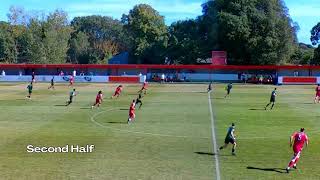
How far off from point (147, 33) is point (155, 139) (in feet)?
284

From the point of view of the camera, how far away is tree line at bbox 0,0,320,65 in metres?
91.1

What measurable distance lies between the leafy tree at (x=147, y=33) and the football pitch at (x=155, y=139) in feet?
191

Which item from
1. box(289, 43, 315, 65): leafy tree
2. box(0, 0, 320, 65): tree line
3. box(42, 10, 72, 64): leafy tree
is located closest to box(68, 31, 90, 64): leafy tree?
box(0, 0, 320, 65): tree line

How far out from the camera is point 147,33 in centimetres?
11356

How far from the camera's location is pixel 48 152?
24.5m

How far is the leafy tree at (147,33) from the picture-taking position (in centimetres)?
10644

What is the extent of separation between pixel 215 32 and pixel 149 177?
76.6 m

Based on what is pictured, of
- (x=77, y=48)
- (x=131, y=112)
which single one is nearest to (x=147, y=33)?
(x=77, y=48)

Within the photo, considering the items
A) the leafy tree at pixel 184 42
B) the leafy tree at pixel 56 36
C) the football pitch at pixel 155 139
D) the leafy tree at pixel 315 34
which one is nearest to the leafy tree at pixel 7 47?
the leafy tree at pixel 56 36

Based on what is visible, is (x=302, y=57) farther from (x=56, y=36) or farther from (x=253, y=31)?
(x=56, y=36)

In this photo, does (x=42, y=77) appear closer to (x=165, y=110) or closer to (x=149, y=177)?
(x=165, y=110)

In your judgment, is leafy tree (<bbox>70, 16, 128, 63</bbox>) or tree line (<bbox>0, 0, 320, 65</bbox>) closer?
tree line (<bbox>0, 0, 320, 65</bbox>)

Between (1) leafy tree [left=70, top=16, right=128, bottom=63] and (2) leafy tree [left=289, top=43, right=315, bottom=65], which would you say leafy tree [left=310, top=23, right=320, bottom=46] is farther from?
(1) leafy tree [left=70, top=16, right=128, bottom=63]

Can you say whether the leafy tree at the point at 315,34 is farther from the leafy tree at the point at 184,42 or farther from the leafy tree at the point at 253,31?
the leafy tree at the point at 184,42
